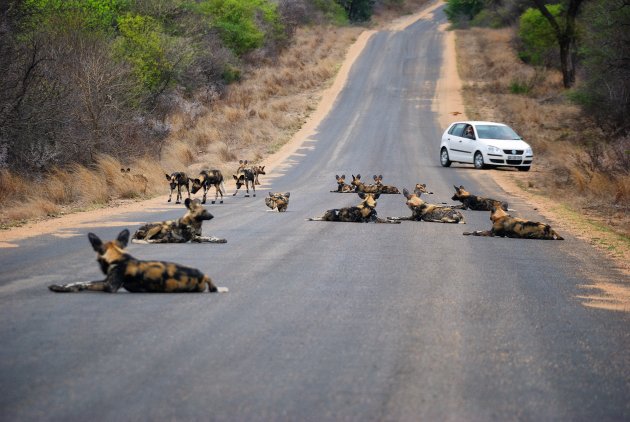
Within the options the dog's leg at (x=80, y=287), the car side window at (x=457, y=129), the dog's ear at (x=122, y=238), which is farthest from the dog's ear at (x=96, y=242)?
the car side window at (x=457, y=129)

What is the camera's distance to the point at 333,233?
1561cm

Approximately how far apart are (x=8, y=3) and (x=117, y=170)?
5859mm

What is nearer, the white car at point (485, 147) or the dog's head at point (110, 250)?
the dog's head at point (110, 250)

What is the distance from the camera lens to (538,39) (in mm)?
61719

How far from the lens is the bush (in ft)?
201

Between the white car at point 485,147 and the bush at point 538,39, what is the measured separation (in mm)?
26244

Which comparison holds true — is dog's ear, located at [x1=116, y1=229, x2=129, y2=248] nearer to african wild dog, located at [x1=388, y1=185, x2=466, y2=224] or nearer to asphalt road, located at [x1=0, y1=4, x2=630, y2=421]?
asphalt road, located at [x1=0, y1=4, x2=630, y2=421]

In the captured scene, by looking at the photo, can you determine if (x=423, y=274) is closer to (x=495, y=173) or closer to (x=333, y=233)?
(x=333, y=233)

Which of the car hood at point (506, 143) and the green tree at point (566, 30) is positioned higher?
the green tree at point (566, 30)

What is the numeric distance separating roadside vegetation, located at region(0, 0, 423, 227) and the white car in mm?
8443

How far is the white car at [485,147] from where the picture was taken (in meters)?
34.5

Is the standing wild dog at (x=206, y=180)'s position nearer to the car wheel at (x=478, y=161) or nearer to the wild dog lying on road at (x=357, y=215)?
the wild dog lying on road at (x=357, y=215)

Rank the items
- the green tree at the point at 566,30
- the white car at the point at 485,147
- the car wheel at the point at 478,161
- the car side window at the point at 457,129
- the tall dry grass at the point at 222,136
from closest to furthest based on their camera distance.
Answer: the tall dry grass at the point at 222,136, the white car at the point at 485,147, the car wheel at the point at 478,161, the car side window at the point at 457,129, the green tree at the point at 566,30

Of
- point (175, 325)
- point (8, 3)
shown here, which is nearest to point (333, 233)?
point (175, 325)
